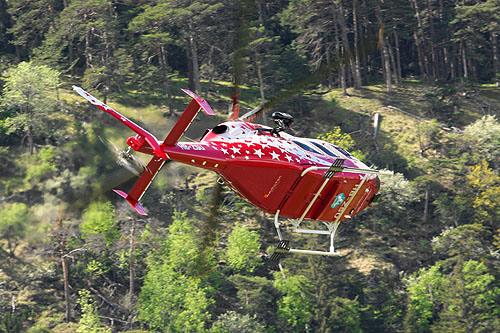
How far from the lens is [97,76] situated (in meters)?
74.2

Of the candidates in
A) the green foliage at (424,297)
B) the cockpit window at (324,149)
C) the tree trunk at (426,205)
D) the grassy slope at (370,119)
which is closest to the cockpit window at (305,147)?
the cockpit window at (324,149)

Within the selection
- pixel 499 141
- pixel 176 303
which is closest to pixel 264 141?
pixel 176 303

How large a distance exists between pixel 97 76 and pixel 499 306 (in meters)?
41.3

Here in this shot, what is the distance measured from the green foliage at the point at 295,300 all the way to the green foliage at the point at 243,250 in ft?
9.21

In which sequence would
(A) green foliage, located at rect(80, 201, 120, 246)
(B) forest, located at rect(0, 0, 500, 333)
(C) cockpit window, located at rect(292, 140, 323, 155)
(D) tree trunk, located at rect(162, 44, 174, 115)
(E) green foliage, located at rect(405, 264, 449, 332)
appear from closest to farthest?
(C) cockpit window, located at rect(292, 140, 323, 155) → (B) forest, located at rect(0, 0, 500, 333) → (A) green foliage, located at rect(80, 201, 120, 246) → (E) green foliage, located at rect(405, 264, 449, 332) → (D) tree trunk, located at rect(162, 44, 174, 115)

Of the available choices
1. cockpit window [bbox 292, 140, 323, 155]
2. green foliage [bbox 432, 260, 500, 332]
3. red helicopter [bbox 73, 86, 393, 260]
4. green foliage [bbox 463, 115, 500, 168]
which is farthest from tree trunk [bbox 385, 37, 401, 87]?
cockpit window [bbox 292, 140, 323, 155]

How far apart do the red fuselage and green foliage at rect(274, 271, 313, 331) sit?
42.4 metres

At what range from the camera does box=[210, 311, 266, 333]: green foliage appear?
66062 mm

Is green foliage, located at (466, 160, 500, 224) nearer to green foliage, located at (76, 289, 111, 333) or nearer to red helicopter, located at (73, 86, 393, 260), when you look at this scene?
green foliage, located at (76, 289, 111, 333)

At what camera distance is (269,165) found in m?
25.0

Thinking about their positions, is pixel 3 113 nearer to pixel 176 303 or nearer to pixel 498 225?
pixel 176 303

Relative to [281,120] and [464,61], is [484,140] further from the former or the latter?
[281,120]

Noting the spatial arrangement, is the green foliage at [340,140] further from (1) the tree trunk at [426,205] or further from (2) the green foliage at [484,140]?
(2) the green foliage at [484,140]

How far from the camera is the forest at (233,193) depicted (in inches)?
2623
